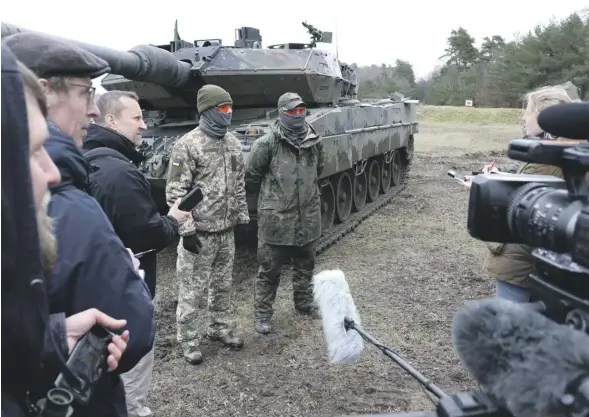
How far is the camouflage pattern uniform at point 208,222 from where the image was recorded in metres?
4.29

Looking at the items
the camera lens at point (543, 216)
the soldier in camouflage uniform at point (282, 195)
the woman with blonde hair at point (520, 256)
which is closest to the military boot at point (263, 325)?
the soldier in camouflage uniform at point (282, 195)

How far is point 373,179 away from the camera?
1009 cm

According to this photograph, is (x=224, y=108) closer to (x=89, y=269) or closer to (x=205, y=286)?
(x=205, y=286)

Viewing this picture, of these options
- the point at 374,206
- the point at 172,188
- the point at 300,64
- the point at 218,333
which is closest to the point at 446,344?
the point at 218,333

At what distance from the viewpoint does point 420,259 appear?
6852 mm

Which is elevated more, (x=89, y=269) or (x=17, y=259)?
(x=17, y=259)

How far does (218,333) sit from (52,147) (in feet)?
9.76

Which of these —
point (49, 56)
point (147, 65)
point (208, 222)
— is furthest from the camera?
point (147, 65)

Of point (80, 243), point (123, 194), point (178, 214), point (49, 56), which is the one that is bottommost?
point (178, 214)

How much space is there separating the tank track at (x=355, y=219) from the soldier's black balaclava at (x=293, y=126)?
2.24m

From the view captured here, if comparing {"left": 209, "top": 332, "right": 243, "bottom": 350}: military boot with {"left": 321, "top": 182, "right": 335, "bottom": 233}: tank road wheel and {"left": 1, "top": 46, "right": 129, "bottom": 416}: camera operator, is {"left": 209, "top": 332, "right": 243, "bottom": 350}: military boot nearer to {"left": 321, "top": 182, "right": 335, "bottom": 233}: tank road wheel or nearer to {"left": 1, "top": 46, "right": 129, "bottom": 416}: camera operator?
{"left": 1, "top": 46, "right": 129, "bottom": 416}: camera operator

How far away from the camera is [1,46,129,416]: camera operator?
3.20ft

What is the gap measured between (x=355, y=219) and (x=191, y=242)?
471cm

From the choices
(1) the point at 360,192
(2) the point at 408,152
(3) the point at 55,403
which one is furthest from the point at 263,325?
(2) the point at 408,152
